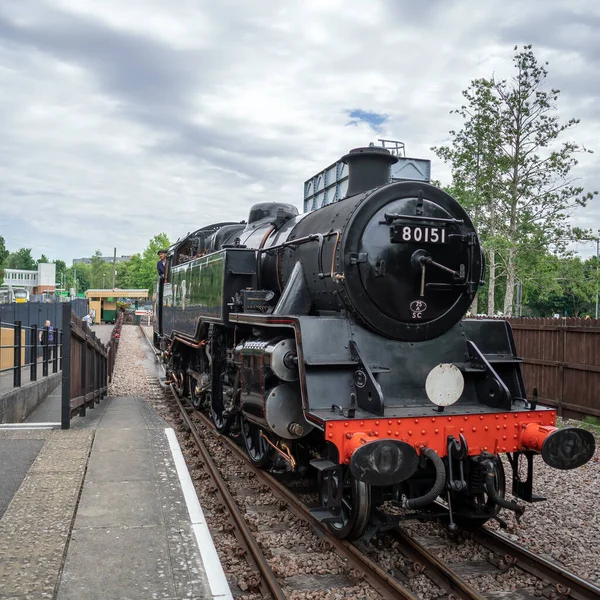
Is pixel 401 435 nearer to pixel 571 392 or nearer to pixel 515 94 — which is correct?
pixel 571 392

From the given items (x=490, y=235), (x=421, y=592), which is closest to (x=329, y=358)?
(x=421, y=592)

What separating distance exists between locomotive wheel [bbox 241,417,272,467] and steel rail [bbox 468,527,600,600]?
2.36 meters

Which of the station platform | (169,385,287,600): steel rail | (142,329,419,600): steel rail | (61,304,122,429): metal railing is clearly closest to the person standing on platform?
(61,304,122,429): metal railing

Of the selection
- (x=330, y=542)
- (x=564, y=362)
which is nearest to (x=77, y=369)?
(x=330, y=542)

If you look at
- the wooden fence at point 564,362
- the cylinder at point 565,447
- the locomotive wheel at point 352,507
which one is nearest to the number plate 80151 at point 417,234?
the cylinder at point 565,447

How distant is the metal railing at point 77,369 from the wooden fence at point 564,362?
22.8 feet

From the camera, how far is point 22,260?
147625mm

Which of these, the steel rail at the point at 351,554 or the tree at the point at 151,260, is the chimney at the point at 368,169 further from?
the tree at the point at 151,260

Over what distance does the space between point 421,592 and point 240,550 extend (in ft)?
4.40

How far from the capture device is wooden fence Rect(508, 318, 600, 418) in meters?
9.98

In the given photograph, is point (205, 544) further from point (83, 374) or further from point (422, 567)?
point (83, 374)

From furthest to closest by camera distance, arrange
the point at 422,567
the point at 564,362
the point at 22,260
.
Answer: the point at 22,260, the point at 564,362, the point at 422,567

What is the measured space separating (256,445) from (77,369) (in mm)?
3260

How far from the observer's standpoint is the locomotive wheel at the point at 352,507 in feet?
14.2
